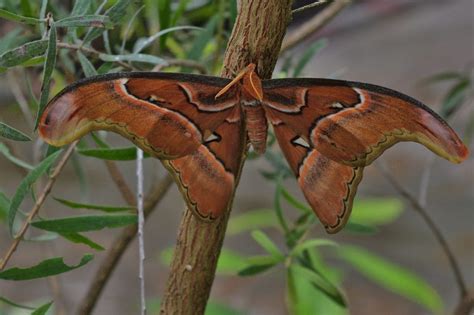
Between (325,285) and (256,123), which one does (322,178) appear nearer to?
(256,123)

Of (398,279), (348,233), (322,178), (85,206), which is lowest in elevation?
(322,178)

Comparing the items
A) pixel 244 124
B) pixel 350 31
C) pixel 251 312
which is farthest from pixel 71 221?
pixel 350 31

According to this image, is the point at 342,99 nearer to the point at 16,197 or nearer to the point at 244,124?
the point at 244,124

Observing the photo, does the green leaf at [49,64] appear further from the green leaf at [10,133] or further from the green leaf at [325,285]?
the green leaf at [325,285]

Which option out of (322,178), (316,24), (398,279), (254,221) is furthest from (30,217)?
(254,221)

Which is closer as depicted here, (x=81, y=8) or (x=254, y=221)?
(x=81, y=8)
